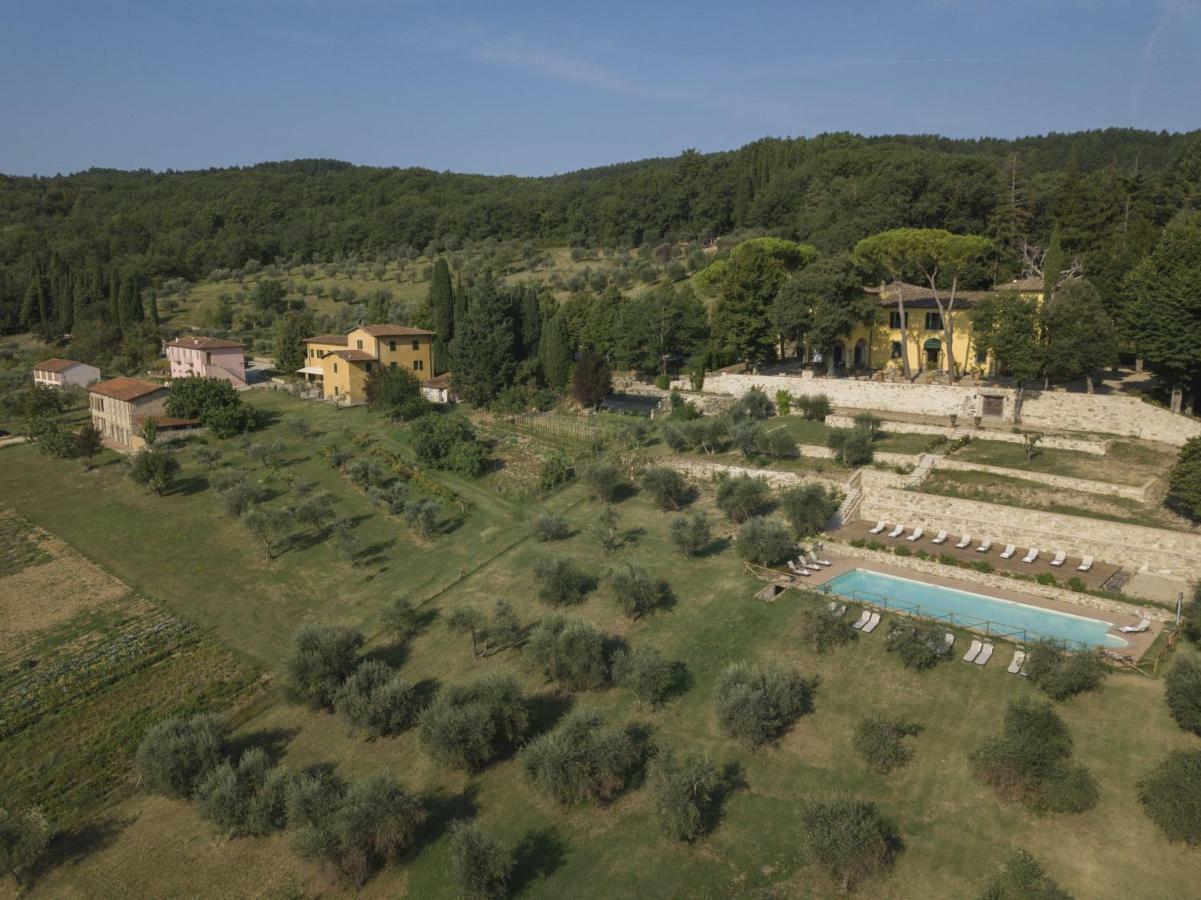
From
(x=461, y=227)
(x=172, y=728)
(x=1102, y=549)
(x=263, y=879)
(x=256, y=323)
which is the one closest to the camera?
(x=263, y=879)

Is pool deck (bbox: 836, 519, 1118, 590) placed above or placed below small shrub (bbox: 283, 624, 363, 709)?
above

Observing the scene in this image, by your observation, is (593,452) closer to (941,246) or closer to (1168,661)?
(941,246)

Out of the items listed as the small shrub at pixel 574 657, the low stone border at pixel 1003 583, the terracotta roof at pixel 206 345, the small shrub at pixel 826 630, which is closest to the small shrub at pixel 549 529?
the small shrub at pixel 574 657

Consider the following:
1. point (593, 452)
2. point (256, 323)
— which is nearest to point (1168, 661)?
point (593, 452)

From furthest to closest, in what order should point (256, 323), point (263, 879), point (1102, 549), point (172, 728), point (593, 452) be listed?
point (256, 323) < point (593, 452) < point (1102, 549) < point (172, 728) < point (263, 879)

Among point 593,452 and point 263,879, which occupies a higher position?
point 593,452

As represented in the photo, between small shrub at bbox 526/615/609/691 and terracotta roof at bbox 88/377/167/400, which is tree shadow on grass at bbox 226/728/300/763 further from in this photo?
terracotta roof at bbox 88/377/167/400

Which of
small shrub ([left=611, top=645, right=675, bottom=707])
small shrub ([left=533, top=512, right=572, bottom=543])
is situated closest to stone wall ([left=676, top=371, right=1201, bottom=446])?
small shrub ([left=533, top=512, right=572, bottom=543])
